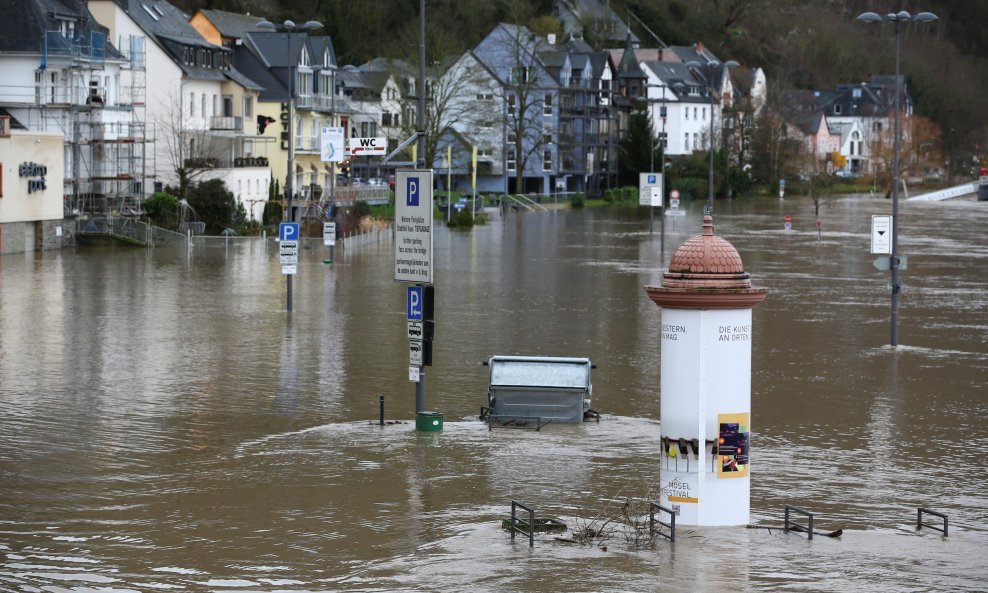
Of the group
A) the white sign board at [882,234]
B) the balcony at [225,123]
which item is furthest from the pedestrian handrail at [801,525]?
the balcony at [225,123]

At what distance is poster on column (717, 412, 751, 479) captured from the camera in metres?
15.7

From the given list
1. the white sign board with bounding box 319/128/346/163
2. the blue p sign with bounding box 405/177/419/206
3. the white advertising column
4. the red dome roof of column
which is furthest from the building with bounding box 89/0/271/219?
the white advertising column

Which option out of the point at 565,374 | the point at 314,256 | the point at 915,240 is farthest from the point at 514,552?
the point at 915,240

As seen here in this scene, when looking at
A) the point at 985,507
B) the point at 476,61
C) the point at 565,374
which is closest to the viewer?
the point at 985,507

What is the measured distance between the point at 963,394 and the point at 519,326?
37.3 ft

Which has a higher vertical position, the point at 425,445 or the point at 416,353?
the point at 416,353

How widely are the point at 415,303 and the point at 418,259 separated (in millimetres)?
658

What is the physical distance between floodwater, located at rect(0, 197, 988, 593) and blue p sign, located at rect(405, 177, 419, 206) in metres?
3.31

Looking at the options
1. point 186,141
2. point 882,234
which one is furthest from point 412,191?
point 186,141

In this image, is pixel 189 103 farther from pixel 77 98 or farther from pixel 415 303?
pixel 415 303

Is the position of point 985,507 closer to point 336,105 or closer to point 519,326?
point 519,326

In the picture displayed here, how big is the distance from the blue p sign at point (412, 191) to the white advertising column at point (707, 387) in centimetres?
715

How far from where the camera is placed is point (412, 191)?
22312mm

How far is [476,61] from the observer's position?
373ft
